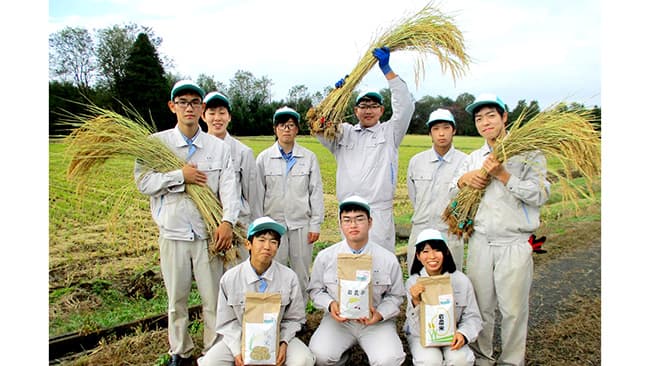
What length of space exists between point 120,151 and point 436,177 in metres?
2.32

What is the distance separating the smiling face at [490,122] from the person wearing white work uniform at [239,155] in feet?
5.90

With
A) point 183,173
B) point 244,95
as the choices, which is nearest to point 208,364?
point 183,173

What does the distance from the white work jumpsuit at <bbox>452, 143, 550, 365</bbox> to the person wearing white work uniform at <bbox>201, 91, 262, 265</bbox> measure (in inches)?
69.6

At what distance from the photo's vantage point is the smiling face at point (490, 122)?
2873mm

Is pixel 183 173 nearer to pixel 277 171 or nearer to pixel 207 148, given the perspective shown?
pixel 207 148

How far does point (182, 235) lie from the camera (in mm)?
3006

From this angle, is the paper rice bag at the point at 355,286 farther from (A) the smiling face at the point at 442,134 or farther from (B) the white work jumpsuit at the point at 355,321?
(A) the smiling face at the point at 442,134

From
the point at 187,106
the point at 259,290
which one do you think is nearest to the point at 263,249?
the point at 259,290

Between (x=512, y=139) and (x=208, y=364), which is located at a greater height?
(x=512, y=139)

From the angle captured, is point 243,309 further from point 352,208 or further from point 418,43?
point 418,43

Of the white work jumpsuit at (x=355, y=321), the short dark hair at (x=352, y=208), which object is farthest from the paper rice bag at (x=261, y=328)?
the short dark hair at (x=352, y=208)

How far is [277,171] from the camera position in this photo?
3775mm

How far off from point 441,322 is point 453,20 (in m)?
2.08
